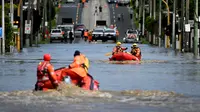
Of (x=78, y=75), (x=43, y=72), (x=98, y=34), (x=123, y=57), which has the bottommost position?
(x=98, y=34)

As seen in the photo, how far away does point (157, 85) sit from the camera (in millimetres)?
31781

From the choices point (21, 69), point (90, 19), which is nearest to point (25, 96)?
point (21, 69)

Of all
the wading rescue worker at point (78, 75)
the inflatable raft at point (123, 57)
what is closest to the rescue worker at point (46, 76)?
the wading rescue worker at point (78, 75)

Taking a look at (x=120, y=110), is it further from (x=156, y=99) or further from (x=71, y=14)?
(x=71, y=14)

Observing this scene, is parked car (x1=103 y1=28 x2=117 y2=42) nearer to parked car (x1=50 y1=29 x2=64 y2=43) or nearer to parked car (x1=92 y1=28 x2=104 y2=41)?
parked car (x1=92 y1=28 x2=104 y2=41)

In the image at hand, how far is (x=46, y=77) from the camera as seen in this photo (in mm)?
25625

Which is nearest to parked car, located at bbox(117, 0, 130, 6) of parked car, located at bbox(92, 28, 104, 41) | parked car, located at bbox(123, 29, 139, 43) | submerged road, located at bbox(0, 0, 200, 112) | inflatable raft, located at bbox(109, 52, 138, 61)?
parked car, located at bbox(92, 28, 104, 41)

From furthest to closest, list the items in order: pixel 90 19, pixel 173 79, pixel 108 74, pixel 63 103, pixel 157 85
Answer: pixel 90 19 → pixel 108 74 → pixel 173 79 → pixel 157 85 → pixel 63 103

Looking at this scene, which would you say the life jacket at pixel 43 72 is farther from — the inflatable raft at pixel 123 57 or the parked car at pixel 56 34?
the parked car at pixel 56 34

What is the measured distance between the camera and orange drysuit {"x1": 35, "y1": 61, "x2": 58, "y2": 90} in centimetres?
2530

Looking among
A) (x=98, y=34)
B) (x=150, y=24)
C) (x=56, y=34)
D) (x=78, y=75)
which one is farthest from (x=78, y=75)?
(x=98, y=34)

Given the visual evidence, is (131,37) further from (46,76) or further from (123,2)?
(46,76)

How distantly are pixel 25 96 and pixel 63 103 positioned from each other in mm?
2309

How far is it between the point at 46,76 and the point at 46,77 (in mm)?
30
